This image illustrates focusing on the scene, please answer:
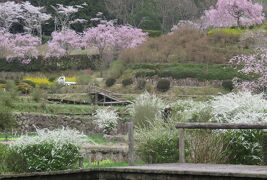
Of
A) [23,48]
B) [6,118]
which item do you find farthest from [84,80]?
[6,118]

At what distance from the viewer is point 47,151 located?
51.4ft

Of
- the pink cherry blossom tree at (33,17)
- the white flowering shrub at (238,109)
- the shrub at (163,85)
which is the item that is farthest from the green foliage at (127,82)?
the white flowering shrub at (238,109)

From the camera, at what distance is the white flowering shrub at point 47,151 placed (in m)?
15.5

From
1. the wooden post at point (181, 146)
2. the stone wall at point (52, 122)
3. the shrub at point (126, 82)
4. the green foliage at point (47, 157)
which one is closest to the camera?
the wooden post at point (181, 146)

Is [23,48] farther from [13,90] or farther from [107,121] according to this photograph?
[107,121]

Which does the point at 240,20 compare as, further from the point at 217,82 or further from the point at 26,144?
the point at 26,144

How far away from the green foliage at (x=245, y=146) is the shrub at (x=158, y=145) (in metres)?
1.60

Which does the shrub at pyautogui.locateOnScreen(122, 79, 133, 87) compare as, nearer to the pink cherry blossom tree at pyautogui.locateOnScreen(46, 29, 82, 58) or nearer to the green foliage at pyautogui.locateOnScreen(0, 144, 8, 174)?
the pink cherry blossom tree at pyautogui.locateOnScreen(46, 29, 82, 58)

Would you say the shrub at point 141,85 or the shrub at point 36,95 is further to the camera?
the shrub at point 141,85

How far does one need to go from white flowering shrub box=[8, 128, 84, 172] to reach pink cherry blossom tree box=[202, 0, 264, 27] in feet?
189

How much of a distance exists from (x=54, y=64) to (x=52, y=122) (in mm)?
36163

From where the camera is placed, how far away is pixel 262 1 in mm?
90125

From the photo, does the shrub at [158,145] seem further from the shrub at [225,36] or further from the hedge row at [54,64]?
the hedge row at [54,64]

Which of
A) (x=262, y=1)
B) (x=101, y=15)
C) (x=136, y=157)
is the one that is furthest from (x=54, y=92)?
(x=262, y=1)
